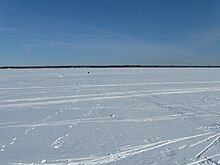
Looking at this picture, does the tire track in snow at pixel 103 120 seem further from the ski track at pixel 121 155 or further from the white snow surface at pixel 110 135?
the ski track at pixel 121 155

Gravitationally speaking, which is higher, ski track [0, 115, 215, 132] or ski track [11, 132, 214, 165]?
ski track [11, 132, 214, 165]

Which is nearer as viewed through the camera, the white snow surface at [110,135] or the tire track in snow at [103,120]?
the white snow surface at [110,135]

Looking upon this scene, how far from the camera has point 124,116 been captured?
904 centimetres

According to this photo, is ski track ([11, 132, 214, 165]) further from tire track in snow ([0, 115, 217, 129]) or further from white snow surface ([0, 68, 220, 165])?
tire track in snow ([0, 115, 217, 129])

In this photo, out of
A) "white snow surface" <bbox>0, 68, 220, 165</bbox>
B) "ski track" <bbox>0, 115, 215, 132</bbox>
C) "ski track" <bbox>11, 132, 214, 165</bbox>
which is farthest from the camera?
"ski track" <bbox>0, 115, 215, 132</bbox>

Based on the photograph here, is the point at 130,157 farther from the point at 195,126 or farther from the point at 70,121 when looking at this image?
the point at 70,121

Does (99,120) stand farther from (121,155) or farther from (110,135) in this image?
(121,155)

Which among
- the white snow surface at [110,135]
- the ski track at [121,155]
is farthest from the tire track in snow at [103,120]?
the ski track at [121,155]

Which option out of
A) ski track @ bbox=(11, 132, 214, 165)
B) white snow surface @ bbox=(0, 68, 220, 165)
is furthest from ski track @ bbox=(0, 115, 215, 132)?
ski track @ bbox=(11, 132, 214, 165)

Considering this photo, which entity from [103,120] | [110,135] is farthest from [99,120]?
[110,135]

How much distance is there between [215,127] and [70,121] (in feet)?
12.4

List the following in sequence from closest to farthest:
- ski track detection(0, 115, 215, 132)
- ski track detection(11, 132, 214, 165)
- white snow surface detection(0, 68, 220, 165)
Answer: ski track detection(11, 132, 214, 165) < white snow surface detection(0, 68, 220, 165) < ski track detection(0, 115, 215, 132)

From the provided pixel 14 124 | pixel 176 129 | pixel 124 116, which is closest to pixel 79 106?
pixel 124 116

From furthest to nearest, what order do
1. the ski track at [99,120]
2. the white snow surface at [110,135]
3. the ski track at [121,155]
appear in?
the ski track at [99,120]
the white snow surface at [110,135]
the ski track at [121,155]
